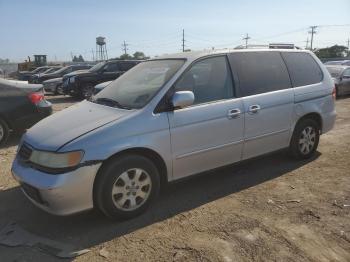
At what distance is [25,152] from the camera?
13.6 ft

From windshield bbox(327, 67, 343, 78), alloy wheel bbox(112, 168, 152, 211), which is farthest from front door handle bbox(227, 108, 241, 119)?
windshield bbox(327, 67, 343, 78)

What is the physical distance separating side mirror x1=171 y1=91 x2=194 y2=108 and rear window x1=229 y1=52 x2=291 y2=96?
1.00m

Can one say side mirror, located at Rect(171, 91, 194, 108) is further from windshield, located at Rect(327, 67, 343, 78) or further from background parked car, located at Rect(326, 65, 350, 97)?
windshield, located at Rect(327, 67, 343, 78)

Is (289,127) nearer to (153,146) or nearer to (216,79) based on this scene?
(216,79)

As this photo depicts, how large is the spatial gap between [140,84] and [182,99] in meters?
0.84

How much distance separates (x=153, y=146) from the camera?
4094 millimetres

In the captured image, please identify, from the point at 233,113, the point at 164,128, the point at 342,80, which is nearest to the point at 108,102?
the point at 164,128

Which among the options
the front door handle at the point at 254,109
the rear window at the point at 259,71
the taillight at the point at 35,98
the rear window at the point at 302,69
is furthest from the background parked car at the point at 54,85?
the front door handle at the point at 254,109

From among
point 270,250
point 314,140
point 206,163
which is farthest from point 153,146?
point 314,140

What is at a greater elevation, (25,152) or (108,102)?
(108,102)

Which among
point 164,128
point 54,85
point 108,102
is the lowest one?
point 54,85

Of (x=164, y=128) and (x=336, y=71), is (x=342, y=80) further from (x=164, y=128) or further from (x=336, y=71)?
(x=164, y=128)

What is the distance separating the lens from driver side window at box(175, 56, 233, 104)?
4.54m

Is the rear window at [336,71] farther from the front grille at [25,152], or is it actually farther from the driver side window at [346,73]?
the front grille at [25,152]
